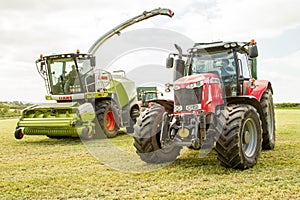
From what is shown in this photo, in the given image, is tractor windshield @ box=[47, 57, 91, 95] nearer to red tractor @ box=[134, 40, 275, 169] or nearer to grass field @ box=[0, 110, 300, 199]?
grass field @ box=[0, 110, 300, 199]

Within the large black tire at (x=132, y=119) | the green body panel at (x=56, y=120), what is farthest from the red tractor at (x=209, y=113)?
the large black tire at (x=132, y=119)

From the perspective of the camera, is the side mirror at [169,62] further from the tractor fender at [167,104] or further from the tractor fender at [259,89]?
the tractor fender at [259,89]

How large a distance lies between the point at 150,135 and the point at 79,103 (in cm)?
596

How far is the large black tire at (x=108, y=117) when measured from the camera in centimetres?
1172

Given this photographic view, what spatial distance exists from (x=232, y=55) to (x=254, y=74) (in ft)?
6.68

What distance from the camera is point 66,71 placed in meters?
11.9

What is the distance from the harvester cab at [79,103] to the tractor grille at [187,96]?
15.6 feet

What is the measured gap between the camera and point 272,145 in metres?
8.12

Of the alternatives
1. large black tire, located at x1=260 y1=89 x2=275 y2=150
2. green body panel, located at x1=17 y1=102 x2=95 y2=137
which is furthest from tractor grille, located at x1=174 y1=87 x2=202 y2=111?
green body panel, located at x1=17 y1=102 x2=95 y2=137

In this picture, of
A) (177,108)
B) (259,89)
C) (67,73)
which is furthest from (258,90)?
(67,73)

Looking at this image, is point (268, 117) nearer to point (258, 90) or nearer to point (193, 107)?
point (258, 90)

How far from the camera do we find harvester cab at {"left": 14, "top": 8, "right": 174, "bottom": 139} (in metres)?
10.4

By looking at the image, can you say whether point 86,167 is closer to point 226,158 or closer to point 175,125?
point 175,125

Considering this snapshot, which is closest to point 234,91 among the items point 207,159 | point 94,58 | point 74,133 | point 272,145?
point 207,159
